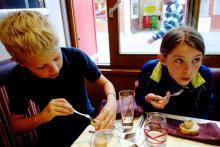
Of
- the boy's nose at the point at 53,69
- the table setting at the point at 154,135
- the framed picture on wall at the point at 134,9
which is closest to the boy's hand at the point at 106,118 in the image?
the table setting at the point at 154,135

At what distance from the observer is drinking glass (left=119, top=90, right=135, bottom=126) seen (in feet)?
2.95

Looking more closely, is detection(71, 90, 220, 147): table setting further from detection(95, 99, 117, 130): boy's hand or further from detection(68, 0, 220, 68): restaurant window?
detection(68, 0, 220, 68): restaurant window

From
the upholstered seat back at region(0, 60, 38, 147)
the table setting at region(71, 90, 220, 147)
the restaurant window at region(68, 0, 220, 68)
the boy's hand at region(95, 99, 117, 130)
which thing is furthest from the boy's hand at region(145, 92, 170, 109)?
the restaurant window at region(68, 0, 220, 68)

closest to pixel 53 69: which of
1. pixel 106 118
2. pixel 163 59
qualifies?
pixel 106 118

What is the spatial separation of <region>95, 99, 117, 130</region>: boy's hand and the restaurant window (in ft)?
3.15

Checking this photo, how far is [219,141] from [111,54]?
1278mm

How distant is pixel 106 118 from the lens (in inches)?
34.2

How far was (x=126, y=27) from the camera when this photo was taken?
186 cm

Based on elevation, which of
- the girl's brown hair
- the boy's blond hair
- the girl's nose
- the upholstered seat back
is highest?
the boy's blond hair

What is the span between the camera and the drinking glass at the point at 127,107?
90cm

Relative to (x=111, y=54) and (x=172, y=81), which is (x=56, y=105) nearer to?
(x=172, y=81)

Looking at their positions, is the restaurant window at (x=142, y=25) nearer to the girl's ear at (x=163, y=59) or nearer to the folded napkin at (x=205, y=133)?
the girl's ear at (x=163, y=59)

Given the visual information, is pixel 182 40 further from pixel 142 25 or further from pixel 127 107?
pixel 142 25

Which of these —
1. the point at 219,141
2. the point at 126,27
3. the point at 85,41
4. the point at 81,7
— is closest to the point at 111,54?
the point at 126,27
